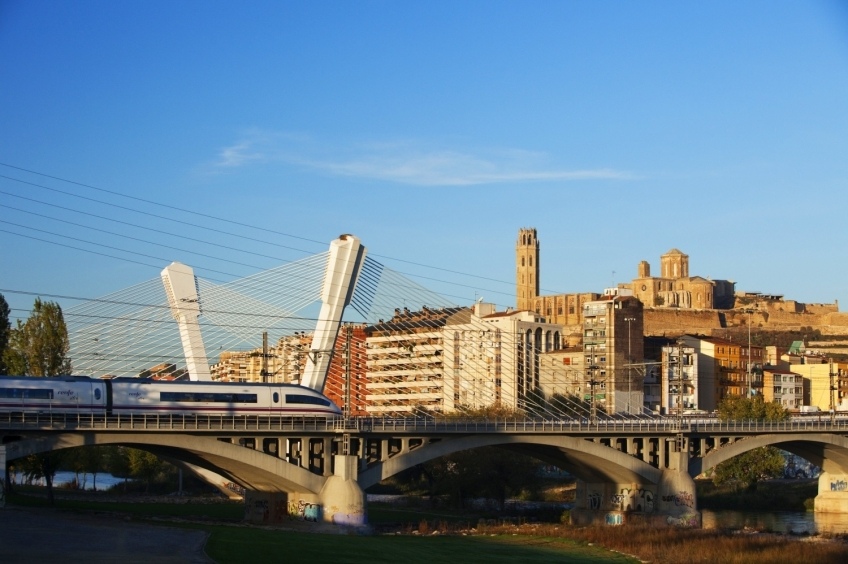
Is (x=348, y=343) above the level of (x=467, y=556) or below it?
above

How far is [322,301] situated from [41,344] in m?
25.6

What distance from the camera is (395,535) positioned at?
69375 millimetres

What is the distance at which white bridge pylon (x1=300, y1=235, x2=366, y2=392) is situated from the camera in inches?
2819

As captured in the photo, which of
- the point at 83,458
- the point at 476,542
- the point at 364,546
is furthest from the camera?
the point at 83,458

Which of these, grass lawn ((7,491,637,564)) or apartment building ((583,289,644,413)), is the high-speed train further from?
apartment building ((583,289,644,413))

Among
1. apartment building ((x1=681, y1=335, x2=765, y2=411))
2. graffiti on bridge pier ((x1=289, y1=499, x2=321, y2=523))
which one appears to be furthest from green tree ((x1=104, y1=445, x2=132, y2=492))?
apartment building ((x1=681, y1=335, x2=765, y2=411))

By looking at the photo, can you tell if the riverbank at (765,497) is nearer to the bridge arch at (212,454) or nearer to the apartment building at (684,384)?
the bridge arch at (212,454)

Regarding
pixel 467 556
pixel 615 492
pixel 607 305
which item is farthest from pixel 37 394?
pixel 607 305

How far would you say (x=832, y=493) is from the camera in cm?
9812

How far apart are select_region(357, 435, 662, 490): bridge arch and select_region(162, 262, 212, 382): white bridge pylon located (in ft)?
34.9

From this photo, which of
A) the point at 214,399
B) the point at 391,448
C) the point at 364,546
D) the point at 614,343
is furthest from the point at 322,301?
the point at 614,343

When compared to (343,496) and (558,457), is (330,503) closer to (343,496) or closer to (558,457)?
(343,496)

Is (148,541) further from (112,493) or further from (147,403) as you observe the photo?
(112,493)

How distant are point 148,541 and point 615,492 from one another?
1678 inches
